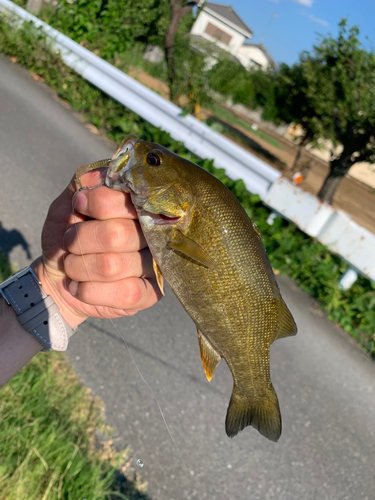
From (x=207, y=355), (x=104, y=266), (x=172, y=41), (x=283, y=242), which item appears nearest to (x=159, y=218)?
(x=104, y=266)

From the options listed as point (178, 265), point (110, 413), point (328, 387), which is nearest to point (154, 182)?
point (178, 265)

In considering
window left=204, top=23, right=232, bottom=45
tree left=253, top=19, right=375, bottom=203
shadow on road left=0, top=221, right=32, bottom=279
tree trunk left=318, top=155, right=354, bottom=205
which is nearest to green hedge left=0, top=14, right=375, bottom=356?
shadow on road left=0, top=221, right=32, bottom=279

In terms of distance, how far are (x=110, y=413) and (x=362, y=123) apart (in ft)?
A: 48.2

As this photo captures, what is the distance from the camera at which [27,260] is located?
382cm

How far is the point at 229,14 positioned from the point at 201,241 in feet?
251

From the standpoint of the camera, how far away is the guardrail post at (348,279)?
5.46m

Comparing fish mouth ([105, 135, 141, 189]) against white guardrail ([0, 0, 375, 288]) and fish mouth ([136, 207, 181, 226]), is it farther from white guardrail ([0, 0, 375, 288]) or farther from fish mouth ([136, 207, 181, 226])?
white guardrail ([0, 0, 375, 288])

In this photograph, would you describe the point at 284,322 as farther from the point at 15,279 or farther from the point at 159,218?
the point at 15,279

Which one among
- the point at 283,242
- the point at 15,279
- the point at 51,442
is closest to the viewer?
the point at 15,279

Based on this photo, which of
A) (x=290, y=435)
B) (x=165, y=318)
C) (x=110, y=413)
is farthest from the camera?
(x=165, y=318)

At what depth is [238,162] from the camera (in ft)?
21.5

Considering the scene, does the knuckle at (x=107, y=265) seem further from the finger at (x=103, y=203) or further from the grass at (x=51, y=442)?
the grass at (x=51, y=442)

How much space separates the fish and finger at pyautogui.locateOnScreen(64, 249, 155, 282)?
0.13 metres

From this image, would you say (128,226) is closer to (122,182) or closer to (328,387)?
(122,182)
